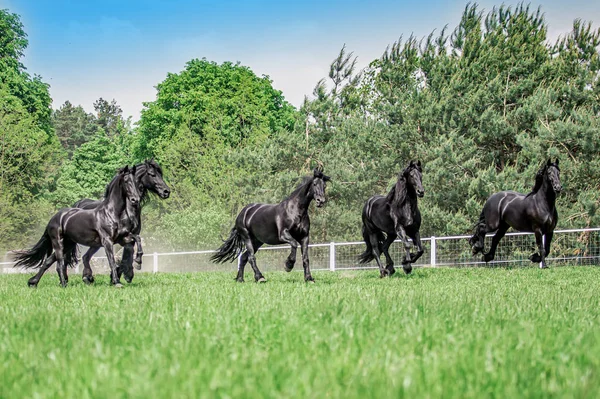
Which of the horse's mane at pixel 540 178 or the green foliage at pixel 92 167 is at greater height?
the green foliage at pixel 92 167

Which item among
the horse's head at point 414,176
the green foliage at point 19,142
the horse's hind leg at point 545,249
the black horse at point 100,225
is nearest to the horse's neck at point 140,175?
the black horse at point 100,225

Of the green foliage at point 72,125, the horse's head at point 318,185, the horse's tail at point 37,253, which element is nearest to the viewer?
the horse's head at point 318,185

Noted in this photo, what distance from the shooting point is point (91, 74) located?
43844mm

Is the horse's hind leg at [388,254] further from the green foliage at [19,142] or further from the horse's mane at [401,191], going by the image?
the green foliage at [19,142]

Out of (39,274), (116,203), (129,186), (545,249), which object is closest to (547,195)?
(545,249)

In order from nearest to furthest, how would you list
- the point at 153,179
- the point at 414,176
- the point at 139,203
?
the point at 139,203
the point at 153,179
the point at 414,176

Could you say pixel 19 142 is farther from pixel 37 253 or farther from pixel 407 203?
pixel 407 203

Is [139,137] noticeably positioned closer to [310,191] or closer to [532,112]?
[532,112]

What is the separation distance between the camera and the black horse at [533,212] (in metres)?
15.2

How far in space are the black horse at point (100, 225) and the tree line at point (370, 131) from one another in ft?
53.3

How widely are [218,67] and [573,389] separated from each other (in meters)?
46.0

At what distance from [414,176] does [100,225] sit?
6.59m

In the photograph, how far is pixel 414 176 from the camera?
1319cm

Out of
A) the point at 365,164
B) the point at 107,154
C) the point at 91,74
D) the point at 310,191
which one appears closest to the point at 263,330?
the point at 310,191
